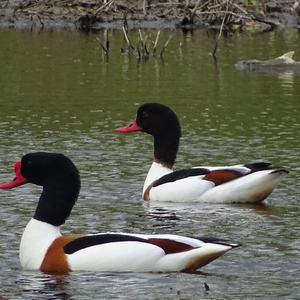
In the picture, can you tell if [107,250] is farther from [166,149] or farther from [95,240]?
[166,149]

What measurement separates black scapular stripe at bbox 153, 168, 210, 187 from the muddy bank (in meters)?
23.5

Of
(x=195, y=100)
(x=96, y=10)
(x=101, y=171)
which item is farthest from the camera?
(x=96, y=10)

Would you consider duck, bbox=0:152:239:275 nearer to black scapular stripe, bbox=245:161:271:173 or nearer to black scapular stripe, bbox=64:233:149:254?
black scapular stripe, bbox=64:233:149:254

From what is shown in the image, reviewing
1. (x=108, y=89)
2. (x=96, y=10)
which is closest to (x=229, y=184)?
(x=108, y=89)

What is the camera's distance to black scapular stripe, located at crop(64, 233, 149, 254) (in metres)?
11.1

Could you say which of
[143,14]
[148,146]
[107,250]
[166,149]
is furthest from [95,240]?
[143,14]

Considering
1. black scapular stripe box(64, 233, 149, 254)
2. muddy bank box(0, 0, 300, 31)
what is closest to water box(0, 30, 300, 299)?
black scapular stripe box(64, 233, 149, 254)

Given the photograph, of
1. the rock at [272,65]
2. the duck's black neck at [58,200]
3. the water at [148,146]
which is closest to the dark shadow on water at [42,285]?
the water at [148,146]

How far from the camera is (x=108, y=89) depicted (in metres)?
24.5

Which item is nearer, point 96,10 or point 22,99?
point 22,99

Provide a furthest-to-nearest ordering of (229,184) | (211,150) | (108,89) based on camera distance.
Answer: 1. (108,89)
2. (211,150)
3. (229,184)

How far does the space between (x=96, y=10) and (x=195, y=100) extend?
18.2 m

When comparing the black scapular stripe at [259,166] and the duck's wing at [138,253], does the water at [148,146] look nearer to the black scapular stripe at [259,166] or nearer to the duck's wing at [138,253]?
the duck's wing at [138,253]

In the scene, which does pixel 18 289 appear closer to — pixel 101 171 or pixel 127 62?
pixel 101 171
